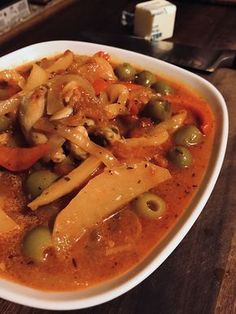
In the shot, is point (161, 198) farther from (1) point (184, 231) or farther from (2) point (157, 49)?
(2) point (157, 49)

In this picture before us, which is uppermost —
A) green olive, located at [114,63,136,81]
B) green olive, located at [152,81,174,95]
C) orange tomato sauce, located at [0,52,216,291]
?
green olive, located at [114,63,136,81]

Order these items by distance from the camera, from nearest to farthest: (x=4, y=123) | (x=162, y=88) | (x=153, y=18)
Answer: (x=4, y=123) → (x=162, y=88) → (x=153, y=18)

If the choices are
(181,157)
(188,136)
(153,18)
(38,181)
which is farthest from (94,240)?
(153,18)

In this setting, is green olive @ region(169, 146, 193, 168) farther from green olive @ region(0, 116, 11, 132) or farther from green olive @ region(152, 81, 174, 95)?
green olive @ region(0, 116, 11, 132)

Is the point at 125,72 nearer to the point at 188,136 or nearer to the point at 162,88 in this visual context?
the point at 162,88

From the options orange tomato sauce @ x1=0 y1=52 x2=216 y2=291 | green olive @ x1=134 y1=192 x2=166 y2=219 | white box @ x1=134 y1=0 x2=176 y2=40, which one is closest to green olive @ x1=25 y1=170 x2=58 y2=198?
orange tomato sauce @ x1=0 y1=52 x2=216 y2=291

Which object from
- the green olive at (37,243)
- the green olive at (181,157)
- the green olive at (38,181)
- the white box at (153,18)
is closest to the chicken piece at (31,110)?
the green olive at (38,181)
